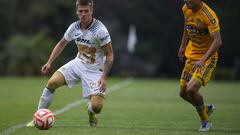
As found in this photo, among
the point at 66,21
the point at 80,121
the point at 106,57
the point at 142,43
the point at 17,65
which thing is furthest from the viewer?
the point at 142,43

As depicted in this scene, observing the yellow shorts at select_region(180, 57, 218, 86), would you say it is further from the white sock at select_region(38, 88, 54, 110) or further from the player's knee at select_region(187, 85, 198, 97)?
the white sock at select_region(38, 88, 54, 110)

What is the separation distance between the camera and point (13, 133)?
1045 cm

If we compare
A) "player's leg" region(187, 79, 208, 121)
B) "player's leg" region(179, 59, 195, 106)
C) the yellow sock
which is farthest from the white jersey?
the yellow sock

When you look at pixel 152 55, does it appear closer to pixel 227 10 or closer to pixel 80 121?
Result: pixel 227 10

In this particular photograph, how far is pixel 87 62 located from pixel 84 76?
0.83 ft

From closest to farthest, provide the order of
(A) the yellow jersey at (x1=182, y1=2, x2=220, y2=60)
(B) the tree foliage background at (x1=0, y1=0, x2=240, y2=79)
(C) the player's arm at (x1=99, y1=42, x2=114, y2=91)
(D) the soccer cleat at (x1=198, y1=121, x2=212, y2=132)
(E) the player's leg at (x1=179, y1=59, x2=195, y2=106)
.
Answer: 1. (C) the player's arm at (x1=99, y1=42, x2=114, y2=91)
2. (A) the yellow jersey at (x1=182, y1=2, x2=220, y2=60)
3. (D) the soccer cleat at (x1=198, y1=121, x2=212, y2=132)
4. (E) the player's leg at (x1=179, y1=59, x2=195, y2=106)
5. (B) the tree foliage background at (x1=0, y1=0, x2=240, y2=79)

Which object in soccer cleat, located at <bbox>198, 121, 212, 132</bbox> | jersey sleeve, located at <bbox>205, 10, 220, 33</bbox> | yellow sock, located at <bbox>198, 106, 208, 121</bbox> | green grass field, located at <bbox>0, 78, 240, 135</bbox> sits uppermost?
jersey sleeve, located at <bbox>205, 10, 220, 33</bbox>

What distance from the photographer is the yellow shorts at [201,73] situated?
37.7 feet

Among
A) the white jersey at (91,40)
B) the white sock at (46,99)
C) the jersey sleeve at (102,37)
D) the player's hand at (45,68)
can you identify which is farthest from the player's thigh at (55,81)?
the jersey sleeve at (102,37)

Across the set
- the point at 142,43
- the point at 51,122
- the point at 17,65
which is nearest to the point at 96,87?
the point at 51,122

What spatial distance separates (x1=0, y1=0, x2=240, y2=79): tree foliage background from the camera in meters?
46.9

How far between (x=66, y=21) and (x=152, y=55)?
10.2 m

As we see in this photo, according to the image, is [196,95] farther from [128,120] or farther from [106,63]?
[128,120]

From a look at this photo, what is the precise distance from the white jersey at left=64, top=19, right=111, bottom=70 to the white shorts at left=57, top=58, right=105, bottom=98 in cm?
9
